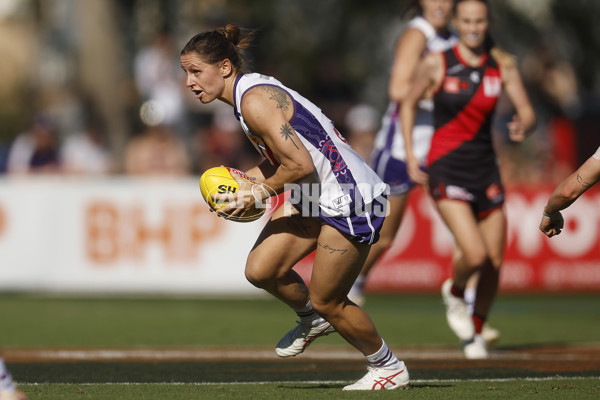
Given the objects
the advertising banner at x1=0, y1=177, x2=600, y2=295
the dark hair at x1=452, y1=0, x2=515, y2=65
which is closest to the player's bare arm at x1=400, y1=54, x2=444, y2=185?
the dark hair at x1=452, y1=0, x2=515, y2=65

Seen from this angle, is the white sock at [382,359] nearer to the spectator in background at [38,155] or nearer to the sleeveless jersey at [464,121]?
the sleeveless jersey at [464,121]

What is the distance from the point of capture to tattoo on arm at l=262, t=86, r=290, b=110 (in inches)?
246

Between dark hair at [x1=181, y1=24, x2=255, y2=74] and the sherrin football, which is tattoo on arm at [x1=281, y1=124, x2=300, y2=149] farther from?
dark hair at [x1=181, y1=24, x2=255, y2=74]

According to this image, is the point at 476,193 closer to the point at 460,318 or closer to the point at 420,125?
the point at 460,318

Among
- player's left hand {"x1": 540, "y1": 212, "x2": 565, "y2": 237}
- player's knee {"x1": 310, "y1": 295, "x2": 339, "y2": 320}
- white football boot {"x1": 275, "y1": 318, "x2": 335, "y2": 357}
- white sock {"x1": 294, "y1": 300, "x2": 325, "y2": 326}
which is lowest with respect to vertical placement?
white football boot {"x1": 275, "y1": 318, "x2": 335, "y2": 357}

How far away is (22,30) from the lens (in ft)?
169

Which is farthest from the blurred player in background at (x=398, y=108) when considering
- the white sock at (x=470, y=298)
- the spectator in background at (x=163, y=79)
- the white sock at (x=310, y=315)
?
the spectator in background at (x=163, y=79)

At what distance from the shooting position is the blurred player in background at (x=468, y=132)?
8.73 meters

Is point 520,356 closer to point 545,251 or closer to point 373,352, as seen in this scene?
point 373,352

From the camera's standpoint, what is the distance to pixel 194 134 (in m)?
19.7

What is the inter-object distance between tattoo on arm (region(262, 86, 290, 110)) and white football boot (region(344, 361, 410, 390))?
5.52ft

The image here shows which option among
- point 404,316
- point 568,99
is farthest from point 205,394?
point 568,99

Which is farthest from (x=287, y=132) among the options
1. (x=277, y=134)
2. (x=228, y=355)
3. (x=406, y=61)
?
(x=406, y=61)

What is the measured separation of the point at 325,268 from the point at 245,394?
86 cm
